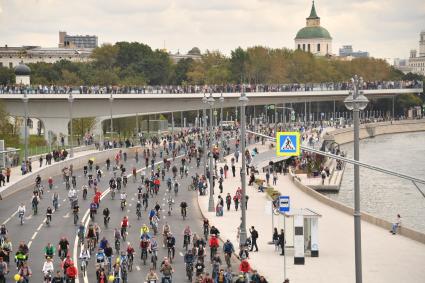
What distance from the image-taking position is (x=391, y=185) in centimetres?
8406

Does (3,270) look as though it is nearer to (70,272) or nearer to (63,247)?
(70,272)

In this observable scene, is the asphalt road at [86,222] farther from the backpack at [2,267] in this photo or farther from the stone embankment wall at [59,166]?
the backpack at [2,267]

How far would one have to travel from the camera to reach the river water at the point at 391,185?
65625 millimetres

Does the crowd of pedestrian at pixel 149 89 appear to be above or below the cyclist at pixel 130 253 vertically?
above

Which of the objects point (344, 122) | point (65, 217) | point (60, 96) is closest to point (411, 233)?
point (65, 217)

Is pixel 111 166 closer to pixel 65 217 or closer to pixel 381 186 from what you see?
pixel 381 186

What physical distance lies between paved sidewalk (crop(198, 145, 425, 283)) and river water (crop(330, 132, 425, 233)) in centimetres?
968

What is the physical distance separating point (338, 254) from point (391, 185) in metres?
44.7

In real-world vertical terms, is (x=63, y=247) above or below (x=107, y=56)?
below

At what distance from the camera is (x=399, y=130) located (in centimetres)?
17562

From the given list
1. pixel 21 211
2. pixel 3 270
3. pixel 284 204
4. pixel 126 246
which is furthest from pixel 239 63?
pixel 3 270

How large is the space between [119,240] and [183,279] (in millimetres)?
6074

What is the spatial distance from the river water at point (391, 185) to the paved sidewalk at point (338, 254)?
9.68 metres

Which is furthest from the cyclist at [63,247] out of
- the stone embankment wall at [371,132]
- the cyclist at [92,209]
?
the stone embankment wall at [371,132]
